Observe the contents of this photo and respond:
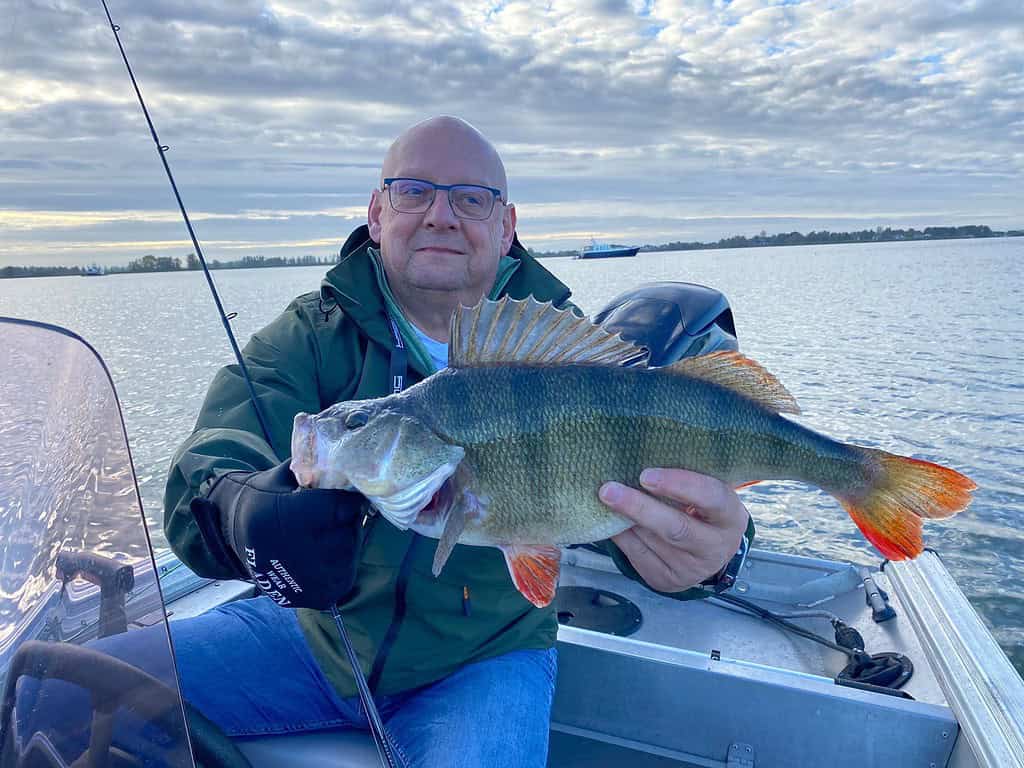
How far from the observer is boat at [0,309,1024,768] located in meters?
1.58

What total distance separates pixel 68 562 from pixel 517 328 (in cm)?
133

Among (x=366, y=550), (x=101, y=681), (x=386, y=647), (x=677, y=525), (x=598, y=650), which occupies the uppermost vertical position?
(x=677, y=525)

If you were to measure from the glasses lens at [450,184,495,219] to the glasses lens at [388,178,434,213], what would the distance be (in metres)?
0.11

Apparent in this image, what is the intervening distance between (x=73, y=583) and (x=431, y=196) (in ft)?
6.35

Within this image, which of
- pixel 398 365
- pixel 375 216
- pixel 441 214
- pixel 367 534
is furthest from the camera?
pixel 375 216

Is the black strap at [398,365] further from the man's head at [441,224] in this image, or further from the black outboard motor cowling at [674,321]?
the black outboard motor cowling at [674,321]

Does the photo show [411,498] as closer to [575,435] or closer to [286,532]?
[286,532]

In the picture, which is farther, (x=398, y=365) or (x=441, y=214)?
(x=441, y=214)

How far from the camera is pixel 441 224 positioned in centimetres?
289

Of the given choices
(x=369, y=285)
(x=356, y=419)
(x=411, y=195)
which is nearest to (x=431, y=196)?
(x=411, y=195)

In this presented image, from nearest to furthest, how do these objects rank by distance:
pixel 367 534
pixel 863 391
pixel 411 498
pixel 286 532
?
pixel 286 532 < pixel 411 498 < pixel 367 534 < pixel 863 391

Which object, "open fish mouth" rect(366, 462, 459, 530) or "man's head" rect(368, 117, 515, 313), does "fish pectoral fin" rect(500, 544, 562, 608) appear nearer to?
"open fish mouth" rect(366, 462, 459, 530)

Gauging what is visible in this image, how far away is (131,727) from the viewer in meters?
1.52

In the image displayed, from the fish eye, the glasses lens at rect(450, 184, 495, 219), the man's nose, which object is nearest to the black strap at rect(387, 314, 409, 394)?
the man's nose
